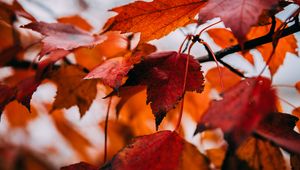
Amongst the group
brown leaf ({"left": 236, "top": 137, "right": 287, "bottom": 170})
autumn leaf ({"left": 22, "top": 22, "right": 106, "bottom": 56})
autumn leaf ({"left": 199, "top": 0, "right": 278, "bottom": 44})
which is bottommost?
brown leaf ({"left": 236, "top": 137, "right": 287, "bottom": 170})

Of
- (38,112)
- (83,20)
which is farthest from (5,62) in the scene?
(38,112)

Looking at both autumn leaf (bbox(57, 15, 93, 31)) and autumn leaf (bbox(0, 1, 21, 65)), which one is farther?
autumn leaf (bbox(57, 15, 93, 31))

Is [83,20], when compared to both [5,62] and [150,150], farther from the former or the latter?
[150,150]

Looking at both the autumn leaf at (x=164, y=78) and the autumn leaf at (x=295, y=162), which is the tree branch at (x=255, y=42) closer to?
the autumn leaf at (x=164, y=78)

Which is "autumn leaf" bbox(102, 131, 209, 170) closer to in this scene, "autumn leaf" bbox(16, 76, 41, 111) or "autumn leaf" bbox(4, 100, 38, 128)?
"autumn leaf" bbox(16, 76, 41, 111)

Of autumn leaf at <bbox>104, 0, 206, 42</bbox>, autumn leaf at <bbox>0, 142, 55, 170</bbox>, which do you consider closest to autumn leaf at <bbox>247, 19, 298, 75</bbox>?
autumn leaf at <bbox>104, 0, 206, 42</bbox>
